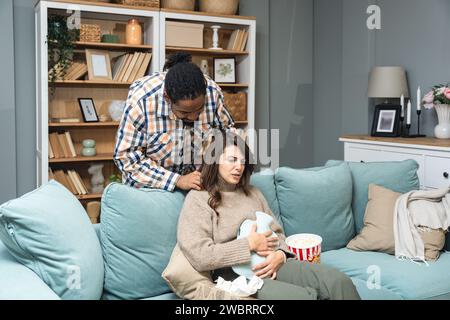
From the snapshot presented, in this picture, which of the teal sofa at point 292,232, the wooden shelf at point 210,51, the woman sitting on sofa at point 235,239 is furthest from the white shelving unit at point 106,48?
the woman sitting on sofa at point 235,239

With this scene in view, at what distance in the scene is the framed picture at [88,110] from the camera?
4.06 meters

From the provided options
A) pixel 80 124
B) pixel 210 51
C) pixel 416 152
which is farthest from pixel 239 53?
pixel 416 152

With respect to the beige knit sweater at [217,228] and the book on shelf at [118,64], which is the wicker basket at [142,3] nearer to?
the book on shelf at [118,64]

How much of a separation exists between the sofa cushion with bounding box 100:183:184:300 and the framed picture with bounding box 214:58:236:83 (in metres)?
2.67

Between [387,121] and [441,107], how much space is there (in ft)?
1.58

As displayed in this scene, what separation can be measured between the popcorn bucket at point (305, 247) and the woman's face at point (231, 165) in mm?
359

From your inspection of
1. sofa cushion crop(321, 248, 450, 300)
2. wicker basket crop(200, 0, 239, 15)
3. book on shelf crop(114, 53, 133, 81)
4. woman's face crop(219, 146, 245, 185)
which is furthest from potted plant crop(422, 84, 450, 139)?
book on shelf crop(114, 53, 133, 81)

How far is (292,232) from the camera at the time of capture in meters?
2.52

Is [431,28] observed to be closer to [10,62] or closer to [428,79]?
[428,79]

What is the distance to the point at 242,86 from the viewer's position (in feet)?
15.0

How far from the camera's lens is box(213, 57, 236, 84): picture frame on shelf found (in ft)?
15.0

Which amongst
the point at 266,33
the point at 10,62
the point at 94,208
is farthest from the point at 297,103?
the point at 10,62

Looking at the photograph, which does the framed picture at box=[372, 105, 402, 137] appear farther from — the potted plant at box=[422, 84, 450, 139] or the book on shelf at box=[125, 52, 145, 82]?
the book on shelf at box=[125, 52, 145, 82]

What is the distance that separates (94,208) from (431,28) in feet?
9.59
